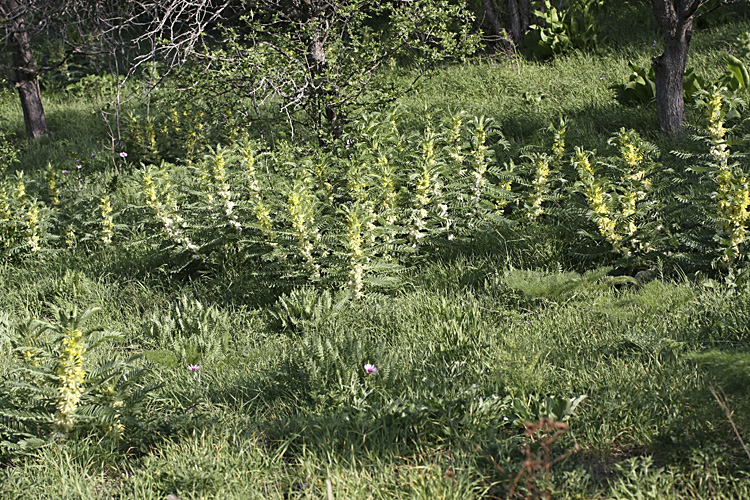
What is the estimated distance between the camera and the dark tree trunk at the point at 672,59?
17.7ft

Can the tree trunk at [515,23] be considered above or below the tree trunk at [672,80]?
above

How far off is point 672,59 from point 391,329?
3676mm

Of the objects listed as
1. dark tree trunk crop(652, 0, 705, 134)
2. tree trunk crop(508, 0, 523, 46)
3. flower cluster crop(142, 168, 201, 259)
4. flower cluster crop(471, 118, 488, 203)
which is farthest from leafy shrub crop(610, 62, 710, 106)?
flower cluster crop(142, 168, 201, 259)

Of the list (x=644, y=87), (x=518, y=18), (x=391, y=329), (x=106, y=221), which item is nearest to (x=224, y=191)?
(x=106, y=221)

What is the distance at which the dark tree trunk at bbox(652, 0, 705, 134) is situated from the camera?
5.39 m

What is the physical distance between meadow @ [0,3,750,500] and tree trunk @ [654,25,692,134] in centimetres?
41

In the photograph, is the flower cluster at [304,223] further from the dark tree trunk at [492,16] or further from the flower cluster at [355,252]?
the dark tree trunk at [492,16]

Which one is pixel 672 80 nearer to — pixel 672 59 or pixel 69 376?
pixel 672 59

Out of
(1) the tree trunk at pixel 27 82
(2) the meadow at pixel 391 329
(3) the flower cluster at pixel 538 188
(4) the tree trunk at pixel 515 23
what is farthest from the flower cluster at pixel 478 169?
(1) the tree trunk at pixel 27 82

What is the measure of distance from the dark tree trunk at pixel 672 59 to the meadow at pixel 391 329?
422mm

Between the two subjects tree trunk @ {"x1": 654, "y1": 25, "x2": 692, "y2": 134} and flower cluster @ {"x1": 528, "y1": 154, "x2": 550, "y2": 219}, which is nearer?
flower cluster @ {"x1": 528, "y1": 154, "x2": 550, "y2": 219}

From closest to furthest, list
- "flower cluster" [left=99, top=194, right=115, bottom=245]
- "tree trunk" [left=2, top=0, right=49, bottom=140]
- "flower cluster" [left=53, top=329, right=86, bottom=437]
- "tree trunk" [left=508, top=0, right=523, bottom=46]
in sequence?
"flower cluster" [left=53, top=329, right=86, bottom=437]
"flower cluster" [left=99, top=194, right=115, bottom=245]
"tree trunk" [left=2, top=0, right=49, bottom=140]
"tree trunk" [left=508, top=0, right=523, bottom=46]

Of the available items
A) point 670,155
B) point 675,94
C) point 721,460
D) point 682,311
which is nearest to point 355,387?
point 721,460

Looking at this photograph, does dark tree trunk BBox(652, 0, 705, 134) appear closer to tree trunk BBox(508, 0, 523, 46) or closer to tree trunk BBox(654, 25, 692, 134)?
tree trunk BBox(654, 25, 692, 134)
